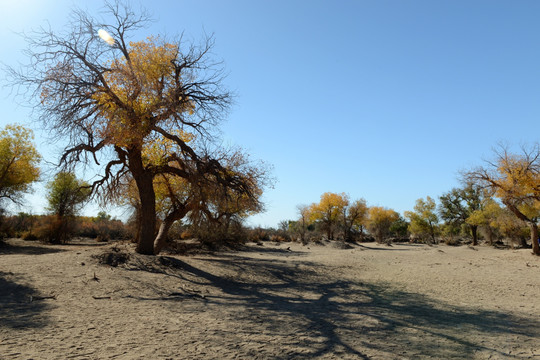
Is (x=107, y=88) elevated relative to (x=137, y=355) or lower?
elevated

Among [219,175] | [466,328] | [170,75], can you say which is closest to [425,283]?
[466,328]

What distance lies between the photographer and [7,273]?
8336mm

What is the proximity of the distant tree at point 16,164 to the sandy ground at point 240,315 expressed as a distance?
16097mm

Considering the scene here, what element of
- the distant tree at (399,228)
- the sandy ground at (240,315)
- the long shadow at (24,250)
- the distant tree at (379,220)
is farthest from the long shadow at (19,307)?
the distant tree at (399,228)

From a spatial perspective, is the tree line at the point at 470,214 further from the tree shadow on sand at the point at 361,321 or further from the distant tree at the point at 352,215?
the tree shadow on sand at the point at 361,321

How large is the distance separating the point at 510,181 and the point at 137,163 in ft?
74.1

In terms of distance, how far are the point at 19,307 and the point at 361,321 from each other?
250 inches

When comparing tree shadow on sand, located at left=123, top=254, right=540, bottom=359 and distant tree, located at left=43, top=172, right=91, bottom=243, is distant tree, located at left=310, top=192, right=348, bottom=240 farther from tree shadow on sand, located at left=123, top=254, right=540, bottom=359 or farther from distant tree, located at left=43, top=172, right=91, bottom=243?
tree shadow on sand, located at left=123, top=254, right=540, bottom=359

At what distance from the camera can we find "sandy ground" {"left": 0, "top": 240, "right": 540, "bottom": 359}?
465 centimetres

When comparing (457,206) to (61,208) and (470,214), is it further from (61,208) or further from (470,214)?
(61,208)

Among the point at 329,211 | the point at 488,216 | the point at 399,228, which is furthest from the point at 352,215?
the point at 399,228

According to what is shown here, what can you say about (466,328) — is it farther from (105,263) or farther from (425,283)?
(105,263)

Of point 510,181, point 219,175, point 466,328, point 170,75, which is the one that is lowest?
point 466,328

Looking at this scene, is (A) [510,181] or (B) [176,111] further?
(A) [510,181]
